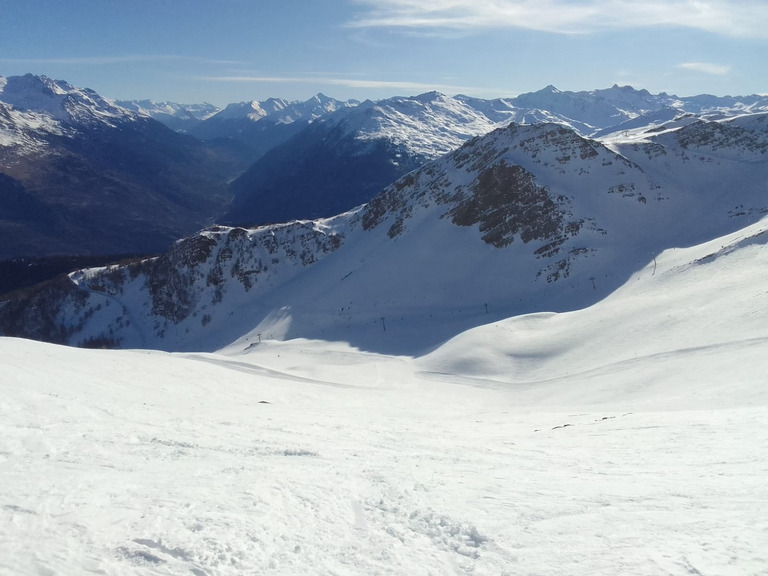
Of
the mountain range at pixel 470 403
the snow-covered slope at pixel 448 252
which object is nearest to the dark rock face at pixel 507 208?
the snow-covered slope at pixel 448 252

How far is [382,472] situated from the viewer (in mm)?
14094

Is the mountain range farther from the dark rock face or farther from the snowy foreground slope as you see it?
the dark rock face

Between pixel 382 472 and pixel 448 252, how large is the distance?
61.6 meters

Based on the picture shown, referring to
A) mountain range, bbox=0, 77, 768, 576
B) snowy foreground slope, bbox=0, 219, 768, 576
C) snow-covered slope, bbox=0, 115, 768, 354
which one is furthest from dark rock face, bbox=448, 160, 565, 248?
snowy foreground slope, bbox=0, 219, 768, 576

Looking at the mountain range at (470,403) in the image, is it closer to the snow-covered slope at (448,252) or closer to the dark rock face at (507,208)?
the dark rock face at (507,208)

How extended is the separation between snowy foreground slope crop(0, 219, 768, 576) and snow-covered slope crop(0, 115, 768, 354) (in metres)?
28.8

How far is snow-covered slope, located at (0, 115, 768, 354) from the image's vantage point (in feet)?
205

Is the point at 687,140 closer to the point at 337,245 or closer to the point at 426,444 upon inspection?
the point at 337,245

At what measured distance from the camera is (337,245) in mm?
90875

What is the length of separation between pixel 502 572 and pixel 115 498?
804 cm

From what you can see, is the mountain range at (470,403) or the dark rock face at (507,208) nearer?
the mountain range at (470,403)

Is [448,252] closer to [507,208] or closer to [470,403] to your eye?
[507,208]

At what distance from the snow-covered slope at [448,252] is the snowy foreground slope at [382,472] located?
2881 cm

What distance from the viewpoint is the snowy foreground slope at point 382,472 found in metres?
8.91
